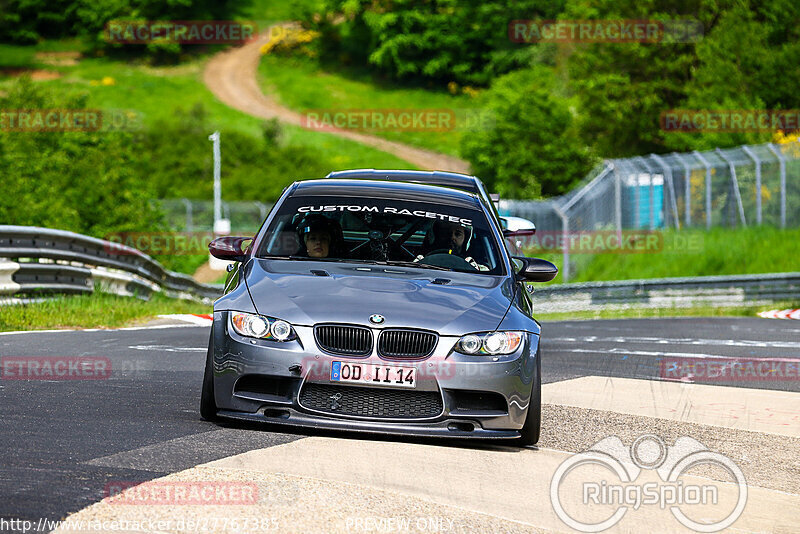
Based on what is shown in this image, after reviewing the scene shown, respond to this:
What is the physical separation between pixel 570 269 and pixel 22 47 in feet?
280

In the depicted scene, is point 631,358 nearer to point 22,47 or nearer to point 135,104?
point 135,104

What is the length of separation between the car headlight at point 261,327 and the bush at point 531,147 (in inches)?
2222

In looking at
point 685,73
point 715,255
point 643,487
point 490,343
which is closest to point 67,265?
point 490,343

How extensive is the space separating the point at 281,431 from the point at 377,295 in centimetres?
96

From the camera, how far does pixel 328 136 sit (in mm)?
86938

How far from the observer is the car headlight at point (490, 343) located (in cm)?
705

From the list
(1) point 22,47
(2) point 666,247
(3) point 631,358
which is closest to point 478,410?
(3) point 631,358

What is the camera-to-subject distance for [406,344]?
700 cm

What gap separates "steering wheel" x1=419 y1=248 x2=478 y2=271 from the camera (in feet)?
27.1

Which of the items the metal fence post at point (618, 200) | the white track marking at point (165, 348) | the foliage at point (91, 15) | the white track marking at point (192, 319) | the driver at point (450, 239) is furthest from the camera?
the foliage at point (91, 15)

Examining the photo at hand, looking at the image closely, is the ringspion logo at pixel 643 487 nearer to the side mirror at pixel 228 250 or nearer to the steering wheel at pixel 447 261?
the steering wheel at pixel 447 261

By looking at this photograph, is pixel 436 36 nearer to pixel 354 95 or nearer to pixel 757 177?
pixel 354 95

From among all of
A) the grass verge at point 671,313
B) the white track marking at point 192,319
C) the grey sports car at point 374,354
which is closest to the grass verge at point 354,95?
the grass verge at point 671,313

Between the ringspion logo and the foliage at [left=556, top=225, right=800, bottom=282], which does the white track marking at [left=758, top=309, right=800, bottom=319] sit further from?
the ringspion logo
